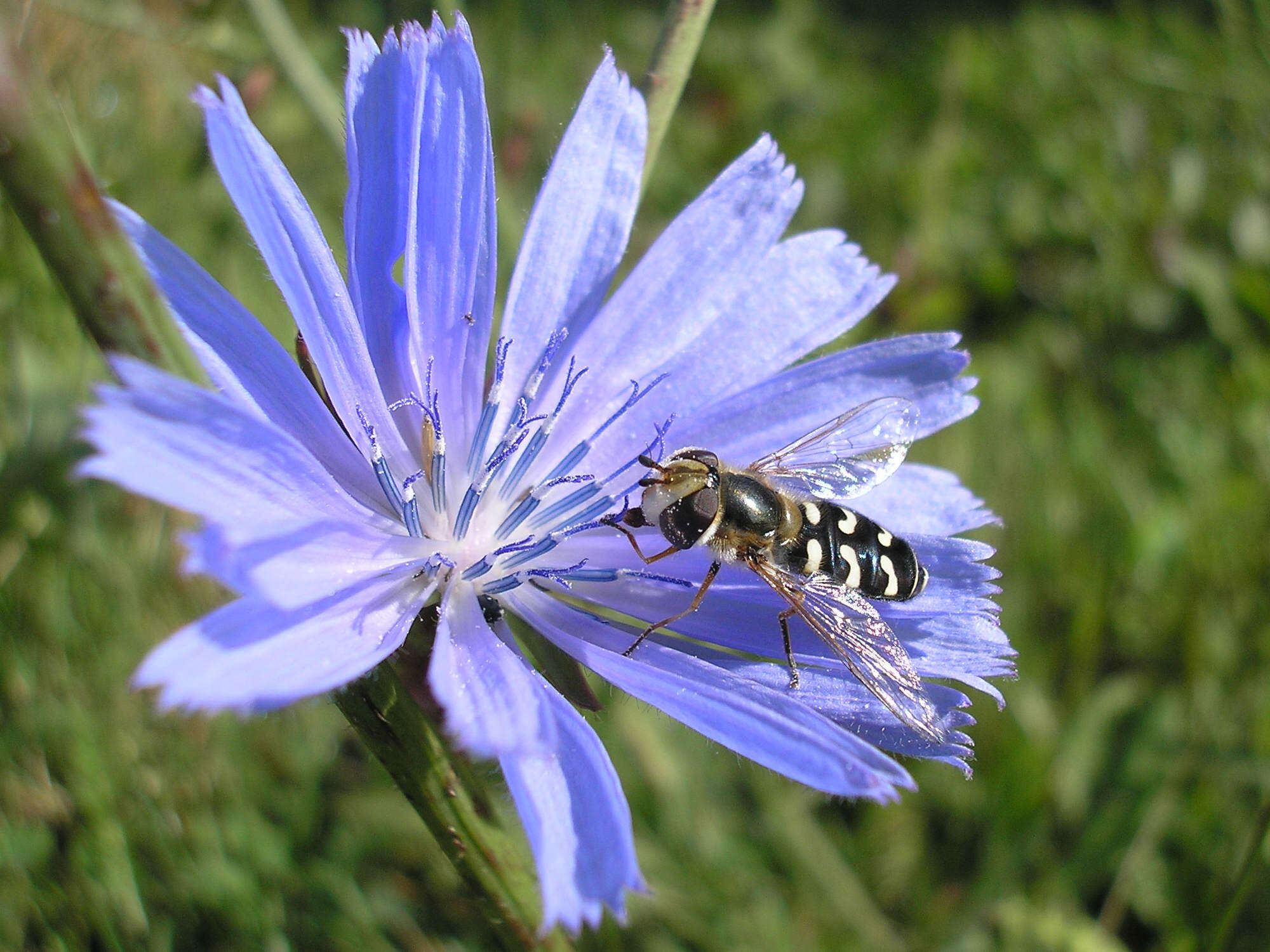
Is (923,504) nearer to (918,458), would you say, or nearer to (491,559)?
(491,559)

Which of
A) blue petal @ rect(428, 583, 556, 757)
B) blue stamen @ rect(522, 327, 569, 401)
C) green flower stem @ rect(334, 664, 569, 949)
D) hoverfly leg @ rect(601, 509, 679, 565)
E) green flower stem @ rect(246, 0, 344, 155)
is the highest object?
green flower stem @ rect(246, 0, 344, 155)

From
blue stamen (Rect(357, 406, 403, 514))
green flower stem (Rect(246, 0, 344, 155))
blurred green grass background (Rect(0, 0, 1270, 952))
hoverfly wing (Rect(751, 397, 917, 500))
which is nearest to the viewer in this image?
blue stamen (Rect(357, 406, 403, 514))

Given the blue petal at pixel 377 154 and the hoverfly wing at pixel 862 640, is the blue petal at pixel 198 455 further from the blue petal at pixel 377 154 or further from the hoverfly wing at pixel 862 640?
the hoverfly wing at pixel 862 640

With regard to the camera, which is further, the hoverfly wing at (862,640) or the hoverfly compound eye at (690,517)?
the hoverfly compound eye at (690,517)

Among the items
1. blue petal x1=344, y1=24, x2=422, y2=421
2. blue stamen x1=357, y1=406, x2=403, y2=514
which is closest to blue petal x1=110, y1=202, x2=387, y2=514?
blue stamen x1=357, y1=406, x2=403, y2=514

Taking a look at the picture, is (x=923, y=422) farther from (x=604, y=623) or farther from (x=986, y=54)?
(x=986, y=54)

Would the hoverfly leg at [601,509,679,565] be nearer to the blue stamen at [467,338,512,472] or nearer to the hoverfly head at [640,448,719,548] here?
the hoverfly head at [640,448,719,548]

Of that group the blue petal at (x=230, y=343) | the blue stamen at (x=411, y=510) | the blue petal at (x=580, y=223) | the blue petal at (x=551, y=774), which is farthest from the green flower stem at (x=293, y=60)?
the blue petal at (x=551, y=774)
